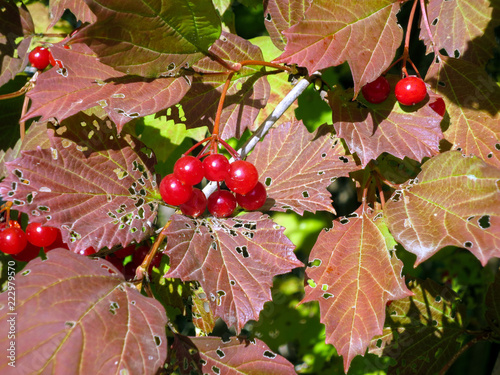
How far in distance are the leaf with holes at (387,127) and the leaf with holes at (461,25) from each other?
0.14 metres

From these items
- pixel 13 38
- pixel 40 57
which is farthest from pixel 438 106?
pixel 13 38

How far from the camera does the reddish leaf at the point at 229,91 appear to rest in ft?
2.80

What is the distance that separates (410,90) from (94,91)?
0.50 metres

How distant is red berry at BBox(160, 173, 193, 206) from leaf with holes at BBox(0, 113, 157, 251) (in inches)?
3.6

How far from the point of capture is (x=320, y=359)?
3.92 feet

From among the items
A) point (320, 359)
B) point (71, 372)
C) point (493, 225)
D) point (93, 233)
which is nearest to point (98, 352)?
point (71, 372)

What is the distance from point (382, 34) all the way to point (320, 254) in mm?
365

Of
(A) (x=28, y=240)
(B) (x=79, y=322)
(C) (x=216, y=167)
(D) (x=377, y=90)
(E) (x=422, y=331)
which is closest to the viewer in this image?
(B) (x=79, y=322)

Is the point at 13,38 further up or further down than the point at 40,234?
further up

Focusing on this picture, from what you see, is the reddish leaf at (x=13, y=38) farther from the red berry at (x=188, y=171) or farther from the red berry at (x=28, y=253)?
the red berry at (x=188, y=171)

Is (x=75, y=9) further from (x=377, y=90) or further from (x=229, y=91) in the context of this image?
(x=377, y=90)

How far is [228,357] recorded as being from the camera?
32.0 inches

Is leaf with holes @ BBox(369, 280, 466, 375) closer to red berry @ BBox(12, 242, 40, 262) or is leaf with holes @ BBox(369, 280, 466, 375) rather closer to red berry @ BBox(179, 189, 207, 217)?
red berry @ BBox(179, 189, 207, 217)

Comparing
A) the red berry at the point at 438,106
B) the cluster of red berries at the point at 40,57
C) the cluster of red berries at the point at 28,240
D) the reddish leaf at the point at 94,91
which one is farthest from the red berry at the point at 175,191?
the cluster of red berries at the point at 40,57
